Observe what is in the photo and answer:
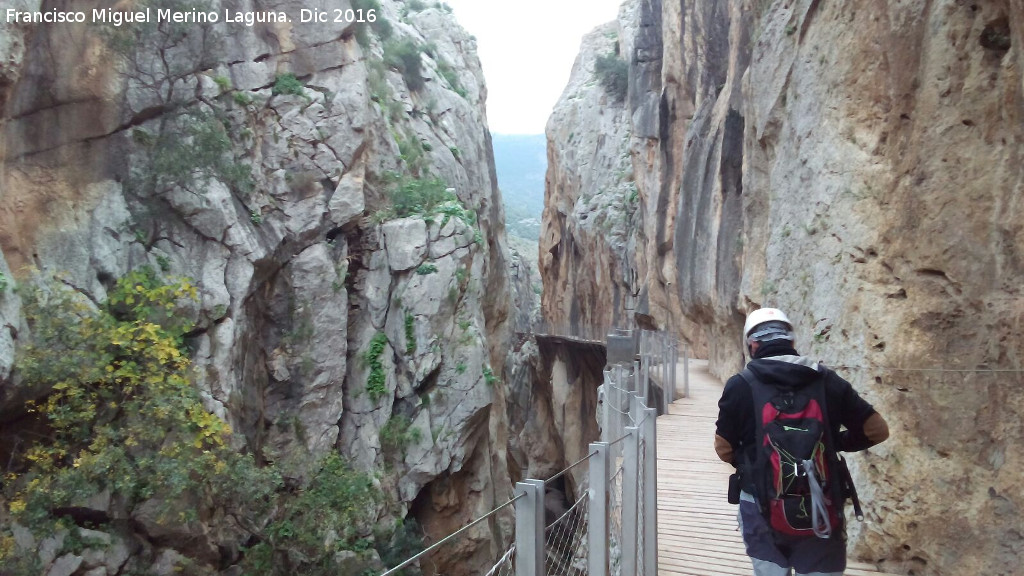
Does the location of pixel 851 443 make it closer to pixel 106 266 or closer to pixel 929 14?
pixel 929 14

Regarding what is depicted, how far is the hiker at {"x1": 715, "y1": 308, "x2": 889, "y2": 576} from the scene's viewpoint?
9.05ft

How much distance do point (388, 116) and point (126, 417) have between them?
40.2 ft

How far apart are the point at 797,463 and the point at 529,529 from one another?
1.13 meters

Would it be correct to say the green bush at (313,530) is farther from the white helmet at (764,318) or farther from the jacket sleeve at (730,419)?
the white helmet at (764,318)

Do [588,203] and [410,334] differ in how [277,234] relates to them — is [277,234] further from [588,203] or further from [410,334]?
[588,203]

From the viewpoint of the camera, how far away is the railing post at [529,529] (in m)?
2.91

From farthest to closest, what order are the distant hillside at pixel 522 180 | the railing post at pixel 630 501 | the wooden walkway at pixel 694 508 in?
the distant hillside at pixel 522 180, the wooden walkway at pixel 694 508, the railing post at pixel 630 501

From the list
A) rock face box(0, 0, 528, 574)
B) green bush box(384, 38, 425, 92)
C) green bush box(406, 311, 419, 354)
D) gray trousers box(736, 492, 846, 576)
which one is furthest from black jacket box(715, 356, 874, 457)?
green bush box(384, 38, 425, 92)

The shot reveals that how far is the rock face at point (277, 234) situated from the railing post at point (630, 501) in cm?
868

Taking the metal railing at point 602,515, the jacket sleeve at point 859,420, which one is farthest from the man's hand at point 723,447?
the metal railing at point 602,515

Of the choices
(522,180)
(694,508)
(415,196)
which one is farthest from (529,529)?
(522,180)

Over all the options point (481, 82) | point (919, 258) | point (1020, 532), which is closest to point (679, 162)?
point (481, 82)

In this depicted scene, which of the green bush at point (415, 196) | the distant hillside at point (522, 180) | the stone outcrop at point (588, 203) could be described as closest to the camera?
the green bush at point (415, 196)

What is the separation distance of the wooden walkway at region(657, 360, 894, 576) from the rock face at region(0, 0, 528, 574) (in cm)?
692
